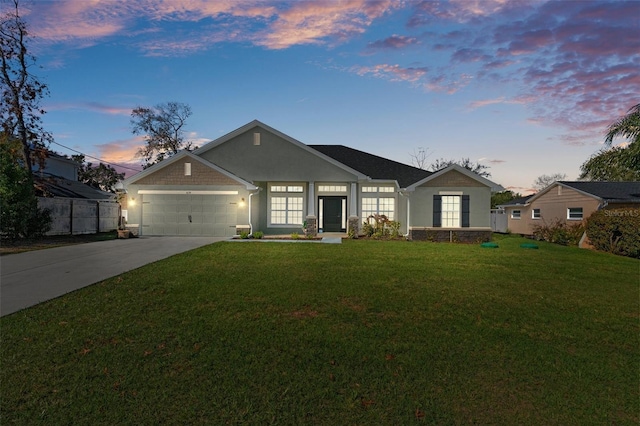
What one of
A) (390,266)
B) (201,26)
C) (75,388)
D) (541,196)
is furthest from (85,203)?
(541,196)

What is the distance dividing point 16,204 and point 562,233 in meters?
29.4

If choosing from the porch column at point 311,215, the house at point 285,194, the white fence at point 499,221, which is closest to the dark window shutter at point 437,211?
the house at point 285,194

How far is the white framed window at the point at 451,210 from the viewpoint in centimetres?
1988

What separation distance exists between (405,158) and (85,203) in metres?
32.3

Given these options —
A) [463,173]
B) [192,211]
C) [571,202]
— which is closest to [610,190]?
[571,202]

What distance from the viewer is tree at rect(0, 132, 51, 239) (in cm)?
1545

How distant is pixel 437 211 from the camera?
1991 centimetres

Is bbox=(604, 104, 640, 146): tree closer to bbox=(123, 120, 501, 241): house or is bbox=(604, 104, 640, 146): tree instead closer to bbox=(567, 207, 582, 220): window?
bbox=(567, 207, 582, 220): window

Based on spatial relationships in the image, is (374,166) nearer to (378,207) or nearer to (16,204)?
(378,207)

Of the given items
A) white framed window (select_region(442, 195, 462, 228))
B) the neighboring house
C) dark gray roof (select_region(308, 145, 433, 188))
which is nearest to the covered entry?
dark gray roof (select_region(308, 145, 433, 188))

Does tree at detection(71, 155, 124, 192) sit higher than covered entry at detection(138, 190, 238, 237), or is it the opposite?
tree at detection(71, 155, 124, 192)

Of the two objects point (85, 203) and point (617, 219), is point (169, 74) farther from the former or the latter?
point (617, 219)

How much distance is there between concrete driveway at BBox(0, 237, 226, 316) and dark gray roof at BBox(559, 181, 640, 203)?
24143mm

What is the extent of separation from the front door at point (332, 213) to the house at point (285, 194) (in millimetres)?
62
